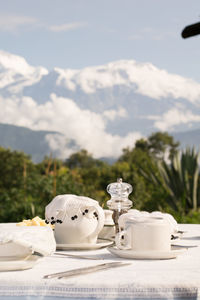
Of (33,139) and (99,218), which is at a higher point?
(33,139)

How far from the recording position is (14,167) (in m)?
29.0

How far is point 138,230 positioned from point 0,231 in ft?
1.23

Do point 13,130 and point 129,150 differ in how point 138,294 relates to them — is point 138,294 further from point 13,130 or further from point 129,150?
point 13,130

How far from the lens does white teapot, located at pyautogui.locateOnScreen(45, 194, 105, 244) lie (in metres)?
1.67

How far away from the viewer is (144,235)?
1460mm

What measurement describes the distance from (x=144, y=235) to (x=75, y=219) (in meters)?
0.28

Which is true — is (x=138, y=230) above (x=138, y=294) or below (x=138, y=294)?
above

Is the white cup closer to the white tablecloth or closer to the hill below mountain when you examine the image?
the white tablecloth

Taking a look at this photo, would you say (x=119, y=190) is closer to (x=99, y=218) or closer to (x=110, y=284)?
(x=99, y=218)

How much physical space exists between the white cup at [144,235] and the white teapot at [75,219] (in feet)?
0.71

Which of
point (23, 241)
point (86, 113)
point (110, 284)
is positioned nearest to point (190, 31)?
point (23, 241)

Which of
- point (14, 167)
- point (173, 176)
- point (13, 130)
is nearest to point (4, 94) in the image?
A: point (13, 130)

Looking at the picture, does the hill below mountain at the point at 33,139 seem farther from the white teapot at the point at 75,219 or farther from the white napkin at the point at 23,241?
the white napkin at the point at 23,241

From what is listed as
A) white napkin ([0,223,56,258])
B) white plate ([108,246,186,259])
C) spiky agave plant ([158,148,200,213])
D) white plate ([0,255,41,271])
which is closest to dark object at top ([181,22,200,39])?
white plate ([108,246,186,259])
